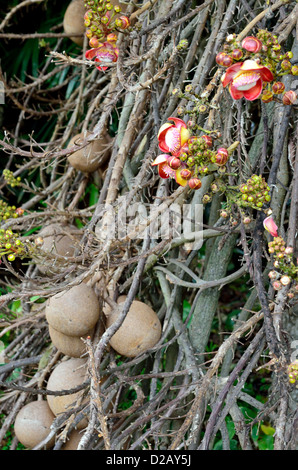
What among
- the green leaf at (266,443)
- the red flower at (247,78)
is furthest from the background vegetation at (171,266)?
the red flower at (247,78)

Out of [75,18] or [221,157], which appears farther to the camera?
[75,18]

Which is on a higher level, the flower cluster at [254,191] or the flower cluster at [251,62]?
the flower cluster at [251,62]

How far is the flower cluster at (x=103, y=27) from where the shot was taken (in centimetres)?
104

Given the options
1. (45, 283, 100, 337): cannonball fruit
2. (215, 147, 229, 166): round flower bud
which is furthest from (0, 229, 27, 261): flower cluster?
(215, 147, 229, 166): round flower bud

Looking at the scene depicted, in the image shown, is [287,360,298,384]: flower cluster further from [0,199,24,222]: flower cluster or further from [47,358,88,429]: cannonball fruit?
[0,199,24,222]: flower cluster

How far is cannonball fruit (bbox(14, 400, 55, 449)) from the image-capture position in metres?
1.37

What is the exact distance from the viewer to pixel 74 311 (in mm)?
1202

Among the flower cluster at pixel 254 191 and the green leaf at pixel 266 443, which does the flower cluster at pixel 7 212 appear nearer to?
the flower cluster at pixel 254 191

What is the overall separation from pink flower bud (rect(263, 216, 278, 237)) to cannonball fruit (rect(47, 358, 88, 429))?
Answer: 0.58 metres

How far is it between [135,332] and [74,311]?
0.17m

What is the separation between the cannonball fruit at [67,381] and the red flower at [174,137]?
0.60 meters

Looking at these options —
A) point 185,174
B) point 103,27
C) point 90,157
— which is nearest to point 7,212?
point 90,157

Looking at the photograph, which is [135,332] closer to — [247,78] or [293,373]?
[293,373]

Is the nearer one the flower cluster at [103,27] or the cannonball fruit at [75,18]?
the flower cluster at [103,27]
